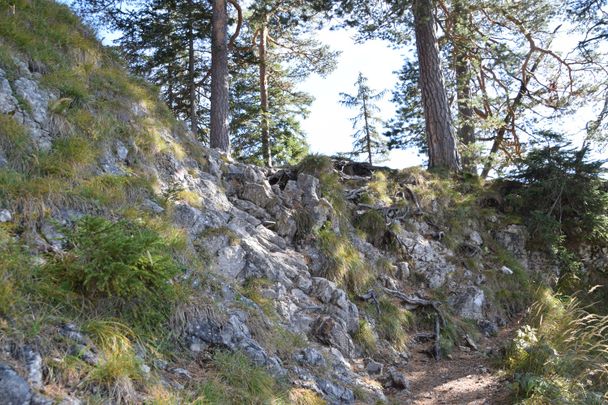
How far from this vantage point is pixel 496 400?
5090 millimetres

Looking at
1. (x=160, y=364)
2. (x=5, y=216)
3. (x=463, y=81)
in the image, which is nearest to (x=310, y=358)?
(x=160, y=364)

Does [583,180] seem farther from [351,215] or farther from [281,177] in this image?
[281,177]

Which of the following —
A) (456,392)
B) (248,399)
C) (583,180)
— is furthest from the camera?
(583,180)

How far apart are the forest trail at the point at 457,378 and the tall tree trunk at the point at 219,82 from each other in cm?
661

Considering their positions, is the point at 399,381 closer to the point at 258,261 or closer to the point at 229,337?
the point at 258,261

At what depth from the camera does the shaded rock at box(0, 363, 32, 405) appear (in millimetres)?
2377

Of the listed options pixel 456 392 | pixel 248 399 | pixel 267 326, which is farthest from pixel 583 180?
pixel 248 399

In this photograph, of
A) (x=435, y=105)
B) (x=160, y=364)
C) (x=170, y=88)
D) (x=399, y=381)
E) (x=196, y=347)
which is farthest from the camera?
(x=170, y=88)

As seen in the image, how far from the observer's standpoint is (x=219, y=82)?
11.1 metres

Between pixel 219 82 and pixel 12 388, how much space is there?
31.4 feet

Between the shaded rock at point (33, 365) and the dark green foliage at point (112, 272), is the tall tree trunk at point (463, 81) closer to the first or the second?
the dark green foliage at point (112, 272)

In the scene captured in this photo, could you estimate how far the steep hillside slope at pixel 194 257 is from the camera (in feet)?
10.4

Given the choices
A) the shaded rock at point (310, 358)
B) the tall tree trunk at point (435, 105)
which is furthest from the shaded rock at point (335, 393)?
the tall tree trunk at point (435, 105)

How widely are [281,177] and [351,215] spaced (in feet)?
4.99
